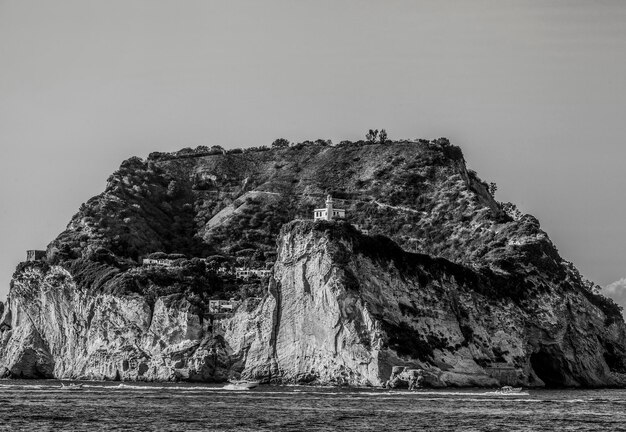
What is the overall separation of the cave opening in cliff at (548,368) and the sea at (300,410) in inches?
1006

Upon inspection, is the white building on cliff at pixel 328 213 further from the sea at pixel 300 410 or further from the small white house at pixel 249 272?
the sea at pixel 300 410

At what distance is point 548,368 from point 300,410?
67266 mm

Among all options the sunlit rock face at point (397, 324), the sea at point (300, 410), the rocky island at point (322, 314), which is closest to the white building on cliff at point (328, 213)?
the rocky island at point (322, 314)

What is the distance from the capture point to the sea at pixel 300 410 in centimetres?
8156

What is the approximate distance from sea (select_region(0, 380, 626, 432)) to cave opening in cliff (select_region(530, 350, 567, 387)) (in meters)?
25.6

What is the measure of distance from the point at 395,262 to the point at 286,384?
21037mm

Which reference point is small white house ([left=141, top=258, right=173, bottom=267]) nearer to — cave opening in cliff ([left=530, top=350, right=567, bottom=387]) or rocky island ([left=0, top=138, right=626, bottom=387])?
rocky island ([left=0, top=138, right=626, bottom=387])

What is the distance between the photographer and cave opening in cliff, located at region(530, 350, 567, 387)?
153625mm

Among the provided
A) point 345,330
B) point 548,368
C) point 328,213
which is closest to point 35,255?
point 328,213

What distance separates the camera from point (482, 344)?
14900 cm

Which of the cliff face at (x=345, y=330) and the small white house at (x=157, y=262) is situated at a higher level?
the small white house at (x=157, y=262)

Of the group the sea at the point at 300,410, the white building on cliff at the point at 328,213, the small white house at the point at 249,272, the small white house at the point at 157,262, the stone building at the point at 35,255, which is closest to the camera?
the sea at the point at 300,410

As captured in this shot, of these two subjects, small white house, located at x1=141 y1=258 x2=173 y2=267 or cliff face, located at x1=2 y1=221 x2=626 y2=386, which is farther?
small white house, located at x1=141 y1=258 x2=173 y2=267

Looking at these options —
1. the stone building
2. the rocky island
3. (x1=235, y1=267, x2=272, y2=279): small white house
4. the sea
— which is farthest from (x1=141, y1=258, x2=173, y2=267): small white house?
the sea
